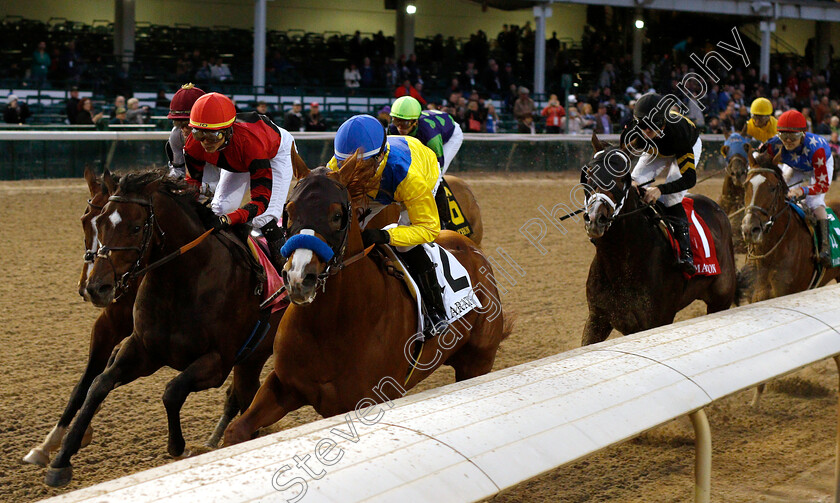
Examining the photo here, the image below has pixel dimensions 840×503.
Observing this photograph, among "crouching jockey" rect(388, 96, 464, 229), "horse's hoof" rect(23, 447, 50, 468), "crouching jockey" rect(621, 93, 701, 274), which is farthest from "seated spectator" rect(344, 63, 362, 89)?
"horse's hoof" rect(23, 447, 50, 468)

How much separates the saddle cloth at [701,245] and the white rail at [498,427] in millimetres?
1482

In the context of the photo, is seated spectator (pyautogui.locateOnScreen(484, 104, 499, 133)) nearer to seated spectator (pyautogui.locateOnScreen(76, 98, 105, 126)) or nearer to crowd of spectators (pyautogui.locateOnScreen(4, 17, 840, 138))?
crowd of spectators (pyautogui.locateOnScreen(4, 17, 840, 138))

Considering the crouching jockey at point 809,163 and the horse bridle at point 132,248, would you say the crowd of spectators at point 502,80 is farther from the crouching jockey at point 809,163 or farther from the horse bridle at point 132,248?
the horse bridle at point 132,248

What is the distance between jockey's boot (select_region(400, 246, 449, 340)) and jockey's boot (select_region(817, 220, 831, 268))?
3943 mm

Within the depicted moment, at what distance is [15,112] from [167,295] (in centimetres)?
1064

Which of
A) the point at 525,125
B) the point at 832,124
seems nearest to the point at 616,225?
the point at 525,125

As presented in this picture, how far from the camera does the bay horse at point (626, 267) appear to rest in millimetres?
4758

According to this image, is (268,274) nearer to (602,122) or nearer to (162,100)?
(162,100)

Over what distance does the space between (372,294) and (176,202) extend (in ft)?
4.11

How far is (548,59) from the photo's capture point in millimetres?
23766

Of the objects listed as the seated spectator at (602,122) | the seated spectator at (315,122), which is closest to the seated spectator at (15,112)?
the seated spectator at (315,122)

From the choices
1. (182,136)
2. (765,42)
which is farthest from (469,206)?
(765,42)

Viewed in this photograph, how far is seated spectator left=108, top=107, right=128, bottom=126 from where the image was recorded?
12504 millimetres

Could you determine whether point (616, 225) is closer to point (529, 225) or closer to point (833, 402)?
point (833, 402)
